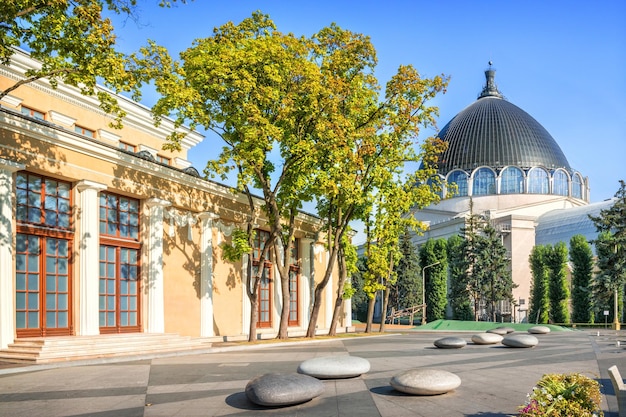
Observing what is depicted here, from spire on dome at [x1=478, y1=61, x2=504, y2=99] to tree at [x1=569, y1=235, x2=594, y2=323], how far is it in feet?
196

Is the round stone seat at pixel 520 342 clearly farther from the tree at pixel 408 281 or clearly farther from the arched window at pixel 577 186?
the arched window at pixel 577 186

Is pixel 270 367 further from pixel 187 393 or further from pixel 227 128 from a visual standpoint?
pixel 227 128

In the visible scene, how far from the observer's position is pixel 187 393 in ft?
38.6

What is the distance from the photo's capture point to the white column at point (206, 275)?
2711 cm

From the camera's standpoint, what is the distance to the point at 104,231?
2198 centimetres

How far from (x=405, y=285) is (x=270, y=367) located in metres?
53.5

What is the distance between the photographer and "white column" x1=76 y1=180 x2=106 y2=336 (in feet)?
66.7

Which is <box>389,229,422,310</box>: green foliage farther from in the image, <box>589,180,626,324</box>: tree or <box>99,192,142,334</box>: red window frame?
<box>99,192,142,334</box>: red window frame

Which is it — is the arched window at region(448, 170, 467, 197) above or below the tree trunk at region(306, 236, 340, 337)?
above

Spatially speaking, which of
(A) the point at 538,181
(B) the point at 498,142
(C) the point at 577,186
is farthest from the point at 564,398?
(C) the point at 577,186

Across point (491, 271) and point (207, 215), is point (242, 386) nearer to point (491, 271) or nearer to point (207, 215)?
point (207, 215)

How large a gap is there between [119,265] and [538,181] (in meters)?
81.4

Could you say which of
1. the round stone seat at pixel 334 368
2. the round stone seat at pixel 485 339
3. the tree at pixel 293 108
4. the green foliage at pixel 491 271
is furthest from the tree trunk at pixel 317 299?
the green foliage at pixel 491 271

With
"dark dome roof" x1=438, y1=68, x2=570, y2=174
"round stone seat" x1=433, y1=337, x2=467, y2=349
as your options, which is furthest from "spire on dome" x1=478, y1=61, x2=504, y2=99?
"round stone seat" x1=433, y1=337, x2=467, y2=349
